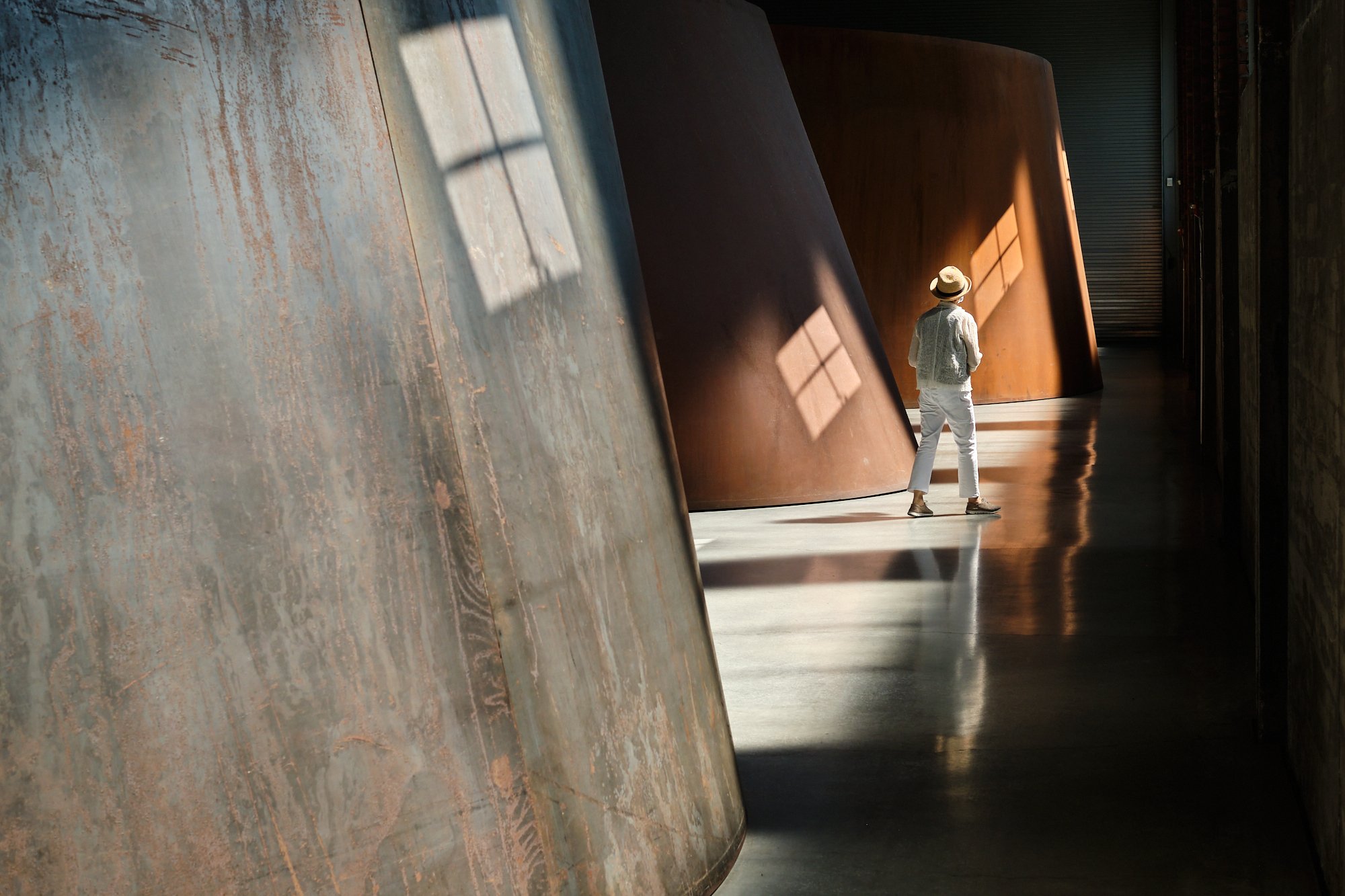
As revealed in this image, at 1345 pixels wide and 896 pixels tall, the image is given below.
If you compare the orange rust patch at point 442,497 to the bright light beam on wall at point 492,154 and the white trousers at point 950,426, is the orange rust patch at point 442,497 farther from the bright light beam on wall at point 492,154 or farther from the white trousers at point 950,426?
the white trousers at point 950,426

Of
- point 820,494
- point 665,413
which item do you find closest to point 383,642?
point 665,413

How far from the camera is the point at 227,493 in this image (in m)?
2.23

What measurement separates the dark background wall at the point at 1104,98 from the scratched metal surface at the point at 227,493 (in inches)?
926

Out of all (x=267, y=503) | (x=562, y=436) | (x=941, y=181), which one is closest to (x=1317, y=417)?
(x=562, y=436)

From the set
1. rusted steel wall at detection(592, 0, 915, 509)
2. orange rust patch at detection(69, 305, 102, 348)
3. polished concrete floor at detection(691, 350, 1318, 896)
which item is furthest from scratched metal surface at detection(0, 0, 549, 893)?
rusted steel wall at detection(592, 0, 915, 509)

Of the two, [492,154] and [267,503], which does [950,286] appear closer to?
[492,154]

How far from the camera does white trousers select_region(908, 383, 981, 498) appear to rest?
8016 mm

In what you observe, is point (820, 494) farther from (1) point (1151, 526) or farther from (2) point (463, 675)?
(2) point (463, 675)

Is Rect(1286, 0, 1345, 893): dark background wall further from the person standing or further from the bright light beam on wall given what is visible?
the person standing

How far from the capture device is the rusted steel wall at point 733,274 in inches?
339

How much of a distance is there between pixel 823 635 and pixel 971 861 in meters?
2.33

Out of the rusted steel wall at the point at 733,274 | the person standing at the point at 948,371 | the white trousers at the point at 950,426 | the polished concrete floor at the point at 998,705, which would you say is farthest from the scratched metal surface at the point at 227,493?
the rusted steel wall at the point at 733,274

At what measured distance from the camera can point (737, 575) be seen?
683 cm

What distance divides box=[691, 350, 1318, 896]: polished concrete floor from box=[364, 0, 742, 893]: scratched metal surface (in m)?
0.50
